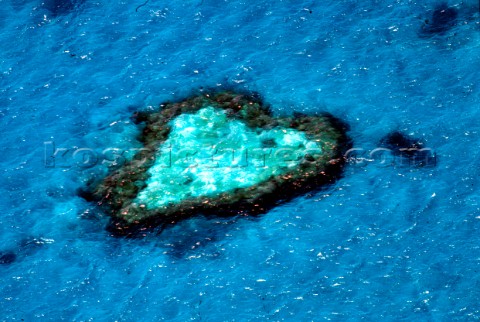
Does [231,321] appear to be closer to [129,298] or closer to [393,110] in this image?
[129,298]

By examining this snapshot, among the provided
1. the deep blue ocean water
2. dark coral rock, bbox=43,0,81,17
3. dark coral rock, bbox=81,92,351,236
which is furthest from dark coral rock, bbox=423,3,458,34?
dark coral rock, bbox=43,0,81,17

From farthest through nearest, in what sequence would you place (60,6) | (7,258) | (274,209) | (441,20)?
(60,6) < (441,20) < (274,209) < (7,258)

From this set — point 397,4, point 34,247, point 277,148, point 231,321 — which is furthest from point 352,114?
point 34,247

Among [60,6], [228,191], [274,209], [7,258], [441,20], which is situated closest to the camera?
[7,258]

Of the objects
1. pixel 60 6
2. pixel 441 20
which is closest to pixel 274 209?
pixel 441 20

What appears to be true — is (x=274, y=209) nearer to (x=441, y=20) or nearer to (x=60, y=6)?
(x=441, y=20)

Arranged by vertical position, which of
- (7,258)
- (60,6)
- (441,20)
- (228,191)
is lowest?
(228,191)
